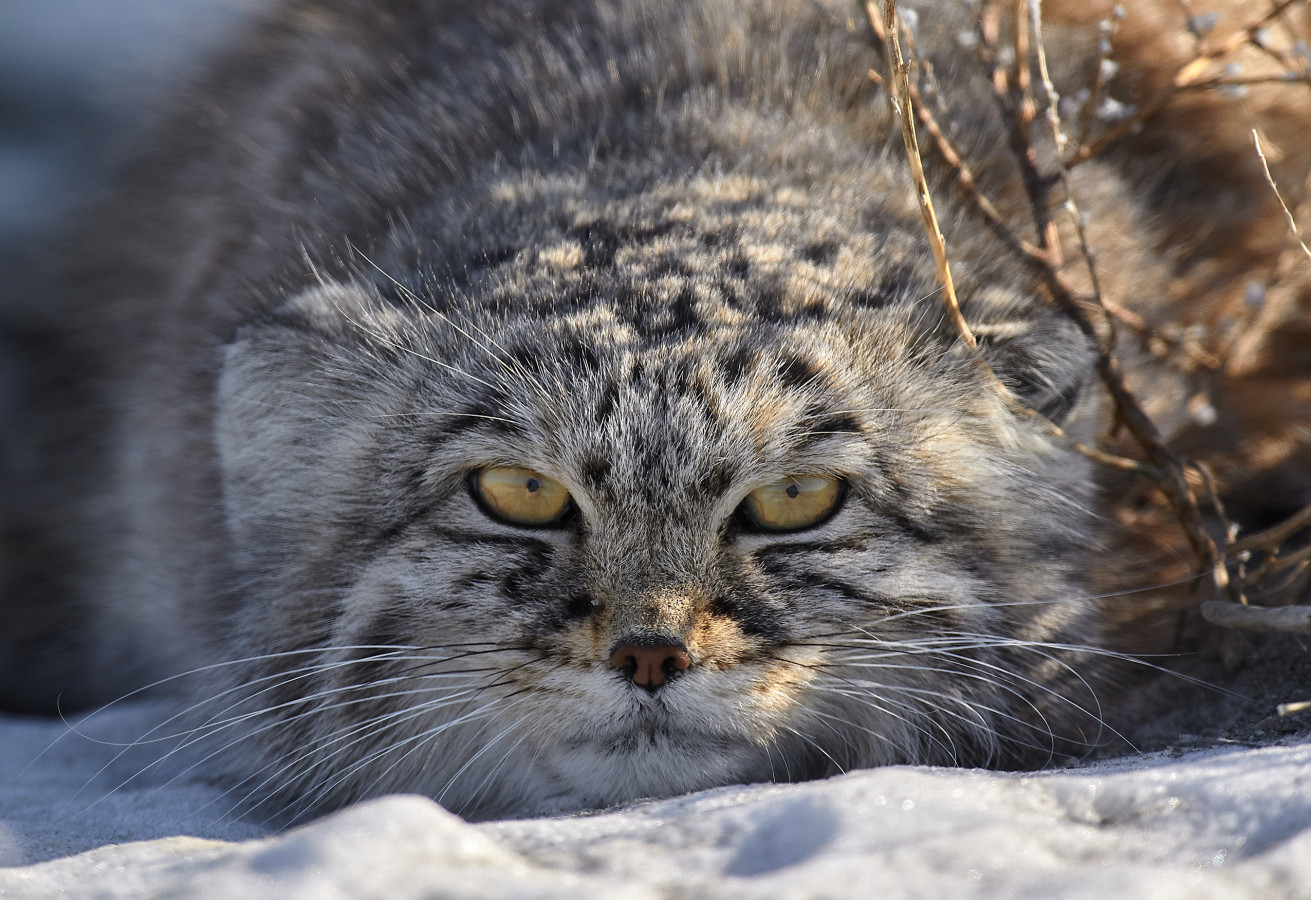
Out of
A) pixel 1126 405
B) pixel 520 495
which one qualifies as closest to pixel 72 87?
pixel 520 495

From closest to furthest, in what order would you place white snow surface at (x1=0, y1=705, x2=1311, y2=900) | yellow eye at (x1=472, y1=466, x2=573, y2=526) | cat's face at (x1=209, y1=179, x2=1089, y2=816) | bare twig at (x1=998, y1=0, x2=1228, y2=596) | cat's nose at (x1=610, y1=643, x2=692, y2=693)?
white snow surface at (x1=0, y1=705, x2=1311, y2=900) < cat's nose at (x1=610, y1=643, x2=692, y2=693) < cat's face at (x1=209, y1=179, x2=1089, y2=816) < yellow eye at (x1=472, y1=466, x2=573, y2=526) < bare twig at (x1=998, y1=0, x2=1228, y2=596)

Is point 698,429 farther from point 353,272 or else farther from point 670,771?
point 353,272

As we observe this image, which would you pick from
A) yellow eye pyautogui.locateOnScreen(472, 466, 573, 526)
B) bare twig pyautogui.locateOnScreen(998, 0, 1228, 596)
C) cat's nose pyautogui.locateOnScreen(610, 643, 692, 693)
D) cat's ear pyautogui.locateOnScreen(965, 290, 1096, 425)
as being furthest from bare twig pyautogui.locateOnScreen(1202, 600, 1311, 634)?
yellow eye pyautogui.locateOnScreen(472, 466, 573, 526)

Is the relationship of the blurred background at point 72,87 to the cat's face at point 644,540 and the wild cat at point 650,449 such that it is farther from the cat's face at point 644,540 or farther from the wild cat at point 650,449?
the cat's face at point 644,540

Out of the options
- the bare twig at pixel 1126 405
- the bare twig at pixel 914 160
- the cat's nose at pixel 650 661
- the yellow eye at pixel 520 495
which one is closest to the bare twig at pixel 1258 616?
the bare twig at pixel 1126 405

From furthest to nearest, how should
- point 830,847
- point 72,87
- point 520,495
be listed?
point 72,87 → point 520,495 → point 830,847

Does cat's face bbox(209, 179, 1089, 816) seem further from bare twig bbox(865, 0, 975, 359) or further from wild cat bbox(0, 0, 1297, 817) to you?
bare twig bbox(865, 0, 975, 359)

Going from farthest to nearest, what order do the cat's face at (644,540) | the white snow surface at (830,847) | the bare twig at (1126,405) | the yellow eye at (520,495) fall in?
1. the bare twig at (1126,405)
2. the yellow eye at (520,495)
3. the cat's face at (644,540)
4. the white snow surface at (830,847)

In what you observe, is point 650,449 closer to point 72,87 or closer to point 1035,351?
point 1035,351
